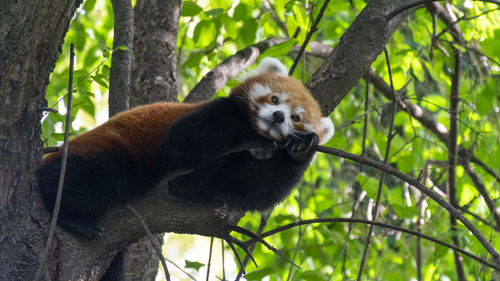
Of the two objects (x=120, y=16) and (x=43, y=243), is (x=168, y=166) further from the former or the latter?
(x=120, y=16)

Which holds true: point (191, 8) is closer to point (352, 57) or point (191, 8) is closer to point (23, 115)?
point (352, 57)

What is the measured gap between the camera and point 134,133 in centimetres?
327

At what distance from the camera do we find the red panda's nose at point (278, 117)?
123 inches

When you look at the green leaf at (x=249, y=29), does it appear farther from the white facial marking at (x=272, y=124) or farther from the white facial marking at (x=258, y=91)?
the white facial marking at (x=272, y=124)

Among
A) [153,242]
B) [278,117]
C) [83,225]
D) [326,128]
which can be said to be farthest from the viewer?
[326,128]

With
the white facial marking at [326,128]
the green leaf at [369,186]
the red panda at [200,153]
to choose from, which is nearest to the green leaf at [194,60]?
the red panda at [200,153]

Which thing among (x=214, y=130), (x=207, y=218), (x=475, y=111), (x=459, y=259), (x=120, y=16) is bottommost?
(x=207, y=218)

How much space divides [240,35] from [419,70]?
1693mm

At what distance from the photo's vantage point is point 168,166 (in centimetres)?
295

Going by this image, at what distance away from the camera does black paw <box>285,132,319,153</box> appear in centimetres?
286

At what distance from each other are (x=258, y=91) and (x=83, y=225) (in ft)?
4.59

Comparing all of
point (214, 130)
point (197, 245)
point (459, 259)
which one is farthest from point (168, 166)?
point (197, 245)

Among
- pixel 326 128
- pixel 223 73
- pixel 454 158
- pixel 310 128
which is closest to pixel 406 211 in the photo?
pixel 326 128

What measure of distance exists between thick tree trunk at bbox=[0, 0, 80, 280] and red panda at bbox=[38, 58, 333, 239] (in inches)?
10.4
